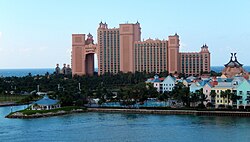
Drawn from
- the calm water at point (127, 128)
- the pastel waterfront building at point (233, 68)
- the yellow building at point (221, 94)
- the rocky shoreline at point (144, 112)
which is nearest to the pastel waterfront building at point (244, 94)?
the yellow building at point (221, 94)

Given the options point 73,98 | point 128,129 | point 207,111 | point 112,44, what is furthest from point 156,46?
point 128,129

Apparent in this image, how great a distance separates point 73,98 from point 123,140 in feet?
Answer: 66.3

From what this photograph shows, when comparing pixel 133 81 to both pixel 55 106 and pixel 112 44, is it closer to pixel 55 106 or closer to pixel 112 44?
pixel 112 44

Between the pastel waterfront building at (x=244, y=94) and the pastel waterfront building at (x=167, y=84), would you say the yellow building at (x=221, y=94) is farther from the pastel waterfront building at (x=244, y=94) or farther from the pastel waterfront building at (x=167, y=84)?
the pastel waterfront building at (x=167, y=84)

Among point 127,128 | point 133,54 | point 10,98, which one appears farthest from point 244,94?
point 133,54

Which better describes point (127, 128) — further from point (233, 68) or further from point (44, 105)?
point (233, 68)

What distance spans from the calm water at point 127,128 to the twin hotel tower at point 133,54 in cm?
4147

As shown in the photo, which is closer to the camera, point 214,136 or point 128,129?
point 214,136

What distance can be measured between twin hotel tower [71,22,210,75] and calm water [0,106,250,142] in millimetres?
41468

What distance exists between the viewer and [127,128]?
35.7 metres

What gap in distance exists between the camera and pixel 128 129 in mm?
35188

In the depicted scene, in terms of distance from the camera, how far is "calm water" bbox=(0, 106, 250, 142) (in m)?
31.6

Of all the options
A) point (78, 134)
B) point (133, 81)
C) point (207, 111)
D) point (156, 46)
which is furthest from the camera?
point (156, 46)

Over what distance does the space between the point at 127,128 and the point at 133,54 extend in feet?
166
